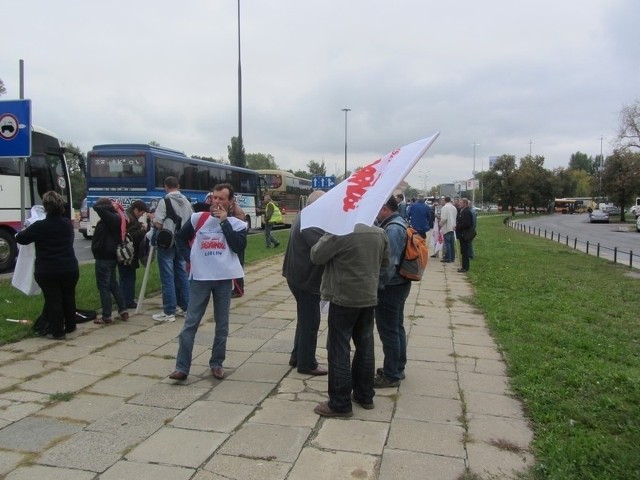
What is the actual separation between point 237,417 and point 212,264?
1342mm

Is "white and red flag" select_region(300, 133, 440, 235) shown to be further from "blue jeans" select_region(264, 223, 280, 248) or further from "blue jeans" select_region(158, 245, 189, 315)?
"blue jeans" select_region(264, 223, 280, 248)

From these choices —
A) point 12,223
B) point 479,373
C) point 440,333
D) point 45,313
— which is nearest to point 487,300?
point 440,333

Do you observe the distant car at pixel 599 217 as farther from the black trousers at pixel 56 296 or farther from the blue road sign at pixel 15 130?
the black trousers at pixel 56 296

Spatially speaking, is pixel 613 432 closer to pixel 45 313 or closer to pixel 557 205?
pixel 45 313

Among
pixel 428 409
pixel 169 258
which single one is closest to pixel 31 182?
pixel 169 258

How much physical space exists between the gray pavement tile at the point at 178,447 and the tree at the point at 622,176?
57.1m

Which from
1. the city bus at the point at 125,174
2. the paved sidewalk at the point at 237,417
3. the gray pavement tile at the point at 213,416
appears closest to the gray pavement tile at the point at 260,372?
the paved sidewalk at the point at 237,417

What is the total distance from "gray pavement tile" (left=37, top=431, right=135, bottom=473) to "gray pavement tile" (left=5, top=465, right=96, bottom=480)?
0.05 m

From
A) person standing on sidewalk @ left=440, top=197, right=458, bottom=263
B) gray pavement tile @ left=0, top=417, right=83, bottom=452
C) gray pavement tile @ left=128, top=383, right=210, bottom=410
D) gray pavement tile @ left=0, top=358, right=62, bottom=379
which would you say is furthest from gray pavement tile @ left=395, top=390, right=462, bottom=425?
person standing on sidewalk @ left=440, top=197, right=458, bottom=263

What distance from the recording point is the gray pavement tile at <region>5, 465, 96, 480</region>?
9.96 feet

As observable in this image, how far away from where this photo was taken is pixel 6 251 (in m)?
12.1

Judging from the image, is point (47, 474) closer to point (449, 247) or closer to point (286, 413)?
point (286, 413)

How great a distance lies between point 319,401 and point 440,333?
2.93 metres

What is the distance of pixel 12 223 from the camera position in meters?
12.3
